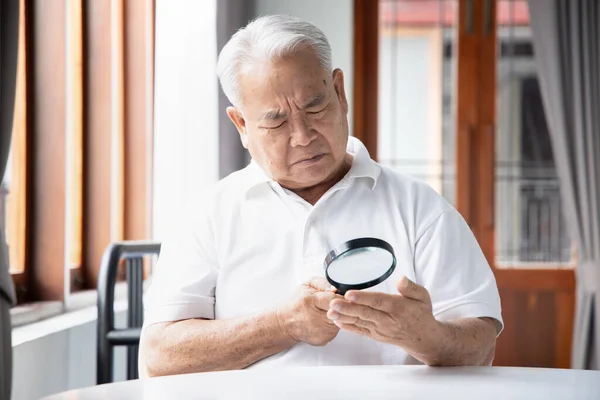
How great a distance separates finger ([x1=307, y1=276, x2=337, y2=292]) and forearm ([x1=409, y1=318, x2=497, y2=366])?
18cm

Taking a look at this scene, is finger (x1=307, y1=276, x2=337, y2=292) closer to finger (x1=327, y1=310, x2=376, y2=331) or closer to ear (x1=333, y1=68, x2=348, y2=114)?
finger (x1=327, y1=310, x2=376, y2=331)

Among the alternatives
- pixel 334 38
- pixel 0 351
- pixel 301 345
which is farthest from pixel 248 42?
pixel 334 38

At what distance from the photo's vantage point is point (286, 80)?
154 centimetres

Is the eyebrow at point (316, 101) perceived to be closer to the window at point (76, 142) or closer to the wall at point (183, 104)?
the window at point (76, 142)

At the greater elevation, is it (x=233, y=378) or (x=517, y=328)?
(x=233, y=378)

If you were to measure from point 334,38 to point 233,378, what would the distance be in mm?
3154

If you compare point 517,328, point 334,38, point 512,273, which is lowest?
point 517,328

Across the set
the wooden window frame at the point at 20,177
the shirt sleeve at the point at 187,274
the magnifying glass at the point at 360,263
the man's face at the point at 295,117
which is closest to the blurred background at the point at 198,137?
the wooden window frame at the point at 20,177

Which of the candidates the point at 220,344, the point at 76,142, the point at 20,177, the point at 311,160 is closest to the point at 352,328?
the point at 220,344

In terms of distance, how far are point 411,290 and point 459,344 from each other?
0.20m

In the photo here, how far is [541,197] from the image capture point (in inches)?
169

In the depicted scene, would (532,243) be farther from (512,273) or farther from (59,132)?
(59,132)

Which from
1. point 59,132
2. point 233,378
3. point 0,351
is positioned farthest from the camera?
point 59,132

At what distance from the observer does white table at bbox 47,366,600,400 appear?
1047mm
